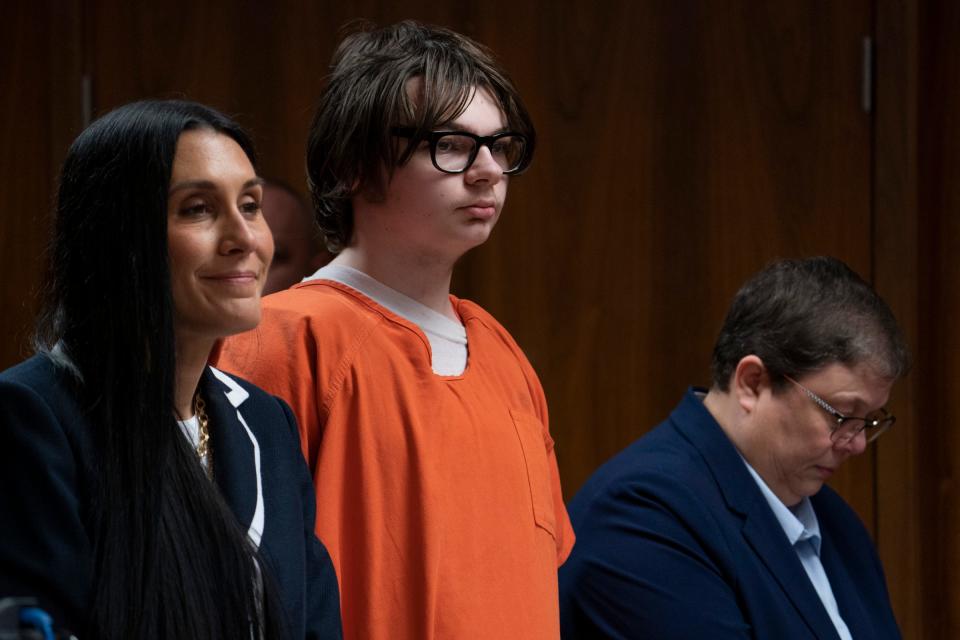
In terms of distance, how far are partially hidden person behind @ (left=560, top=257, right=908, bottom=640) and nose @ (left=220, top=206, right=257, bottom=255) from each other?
944mm

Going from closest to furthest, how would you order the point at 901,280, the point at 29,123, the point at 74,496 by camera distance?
the point at 74,496
the point at 29,123
the point at 901,280

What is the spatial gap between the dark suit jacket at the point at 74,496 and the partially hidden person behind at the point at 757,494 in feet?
2.38

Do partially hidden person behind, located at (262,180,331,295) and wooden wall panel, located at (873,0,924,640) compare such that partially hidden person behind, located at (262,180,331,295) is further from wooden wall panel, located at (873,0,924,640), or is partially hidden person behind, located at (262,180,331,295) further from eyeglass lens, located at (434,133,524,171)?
wooden wall panel, located at (873,0,924,640)

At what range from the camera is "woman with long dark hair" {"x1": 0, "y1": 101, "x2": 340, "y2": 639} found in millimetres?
1183

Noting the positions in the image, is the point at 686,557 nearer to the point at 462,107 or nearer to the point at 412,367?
the point at 412,367

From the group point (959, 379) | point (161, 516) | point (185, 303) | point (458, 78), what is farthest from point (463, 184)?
point (959, 379)

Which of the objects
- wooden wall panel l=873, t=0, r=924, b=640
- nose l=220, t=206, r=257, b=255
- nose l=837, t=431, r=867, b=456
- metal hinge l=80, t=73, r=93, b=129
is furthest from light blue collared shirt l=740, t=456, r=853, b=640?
metal hinge l=80, t=73, r=93, b=129

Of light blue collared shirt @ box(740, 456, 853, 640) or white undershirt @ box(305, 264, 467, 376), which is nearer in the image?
white undershirt @ box(305, 264, 467, 376)

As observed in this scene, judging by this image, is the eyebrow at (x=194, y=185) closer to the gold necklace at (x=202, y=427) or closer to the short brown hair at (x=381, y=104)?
the gold necklace at (x=202, y=427)

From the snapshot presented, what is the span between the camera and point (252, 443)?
1.41m

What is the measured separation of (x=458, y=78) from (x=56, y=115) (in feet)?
4.73

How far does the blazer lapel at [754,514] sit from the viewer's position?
6.90 feet

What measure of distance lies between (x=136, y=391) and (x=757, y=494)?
1.22m

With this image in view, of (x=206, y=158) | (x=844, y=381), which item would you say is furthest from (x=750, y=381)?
(x=206, y=158)
